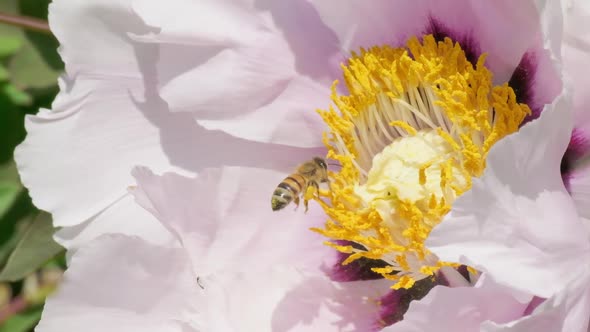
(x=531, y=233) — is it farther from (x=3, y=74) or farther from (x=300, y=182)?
(x=3, y=74)

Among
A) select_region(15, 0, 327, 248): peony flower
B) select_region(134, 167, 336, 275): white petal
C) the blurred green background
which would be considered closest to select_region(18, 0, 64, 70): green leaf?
the blurred green background

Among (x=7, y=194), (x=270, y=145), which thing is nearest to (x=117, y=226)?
(x=270, y=145)

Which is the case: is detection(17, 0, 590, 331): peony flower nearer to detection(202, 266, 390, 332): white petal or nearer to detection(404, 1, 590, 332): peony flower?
detection(202, 266, 390, 332): white petal

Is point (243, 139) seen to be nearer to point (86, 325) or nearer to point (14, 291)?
point (86, 325)

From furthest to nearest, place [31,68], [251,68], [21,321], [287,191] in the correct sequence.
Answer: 1. [31,68]
2. [21,321]
3. [251,68]
4. [287,191]

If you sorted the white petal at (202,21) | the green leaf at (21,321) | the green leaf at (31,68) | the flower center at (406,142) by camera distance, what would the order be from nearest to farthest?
the flower center at (406,142) → the white petal at (202,21) → the green leaf at (21,321) → the green leaf at (31,68)

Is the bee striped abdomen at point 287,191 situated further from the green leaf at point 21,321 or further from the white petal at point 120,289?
the green leaf at point 21,321

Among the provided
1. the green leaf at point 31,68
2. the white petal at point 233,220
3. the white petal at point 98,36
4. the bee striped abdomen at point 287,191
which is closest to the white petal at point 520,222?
the bee striped abdomen at point 287,191
